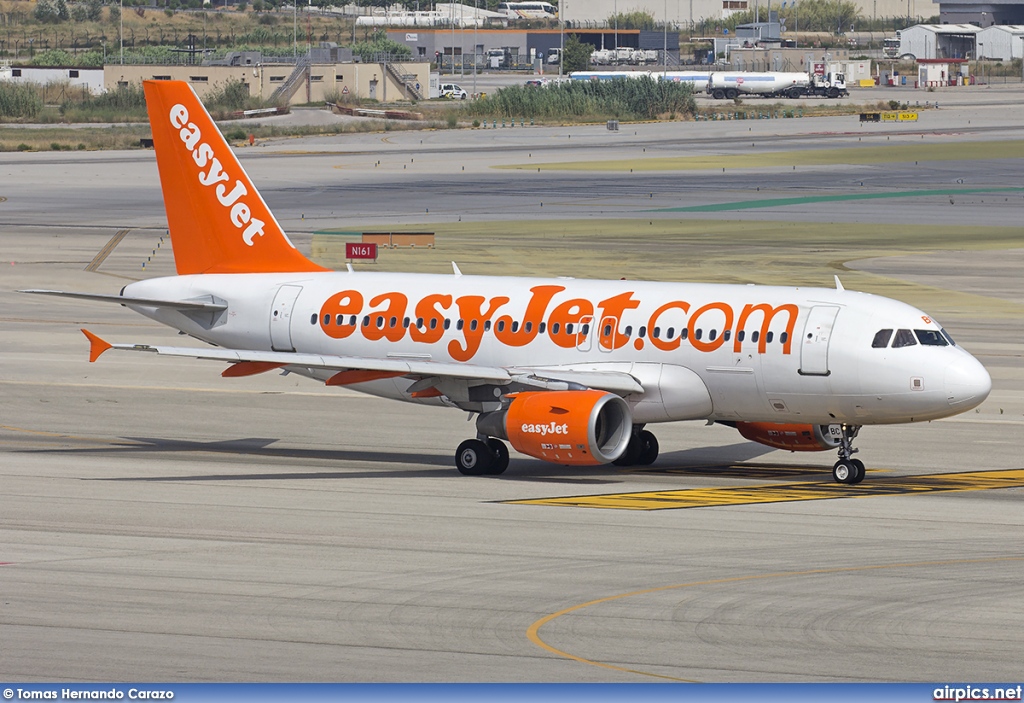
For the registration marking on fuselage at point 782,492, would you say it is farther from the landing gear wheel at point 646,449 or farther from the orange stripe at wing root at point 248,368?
the orange stripe at wing root at point 248,368

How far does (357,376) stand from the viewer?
3759 centimetres

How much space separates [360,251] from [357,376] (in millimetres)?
40068

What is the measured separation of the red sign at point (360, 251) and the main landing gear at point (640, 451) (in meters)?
39.0

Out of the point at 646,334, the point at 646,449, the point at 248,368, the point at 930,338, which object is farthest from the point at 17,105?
the point at 930,338

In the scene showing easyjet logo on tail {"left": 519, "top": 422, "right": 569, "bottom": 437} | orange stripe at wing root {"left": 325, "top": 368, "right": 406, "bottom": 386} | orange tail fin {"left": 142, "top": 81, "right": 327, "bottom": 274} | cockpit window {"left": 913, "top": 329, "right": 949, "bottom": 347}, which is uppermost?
orange tail fin {"left": 142, "top": 81, "right": 327, "bottom": 274}

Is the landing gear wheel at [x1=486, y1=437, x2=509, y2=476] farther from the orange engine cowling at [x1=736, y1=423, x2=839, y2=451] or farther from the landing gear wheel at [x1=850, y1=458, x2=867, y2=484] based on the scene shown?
the landing gear wheel at [x1=850, y1=458, x2=867, y2=484]

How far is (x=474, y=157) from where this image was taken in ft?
474

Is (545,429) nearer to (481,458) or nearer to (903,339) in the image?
(481,458)

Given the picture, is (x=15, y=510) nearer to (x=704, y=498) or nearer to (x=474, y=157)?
(x=704, y=498)

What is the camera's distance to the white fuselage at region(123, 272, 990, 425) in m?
34.6

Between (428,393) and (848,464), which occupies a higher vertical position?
(428,393)

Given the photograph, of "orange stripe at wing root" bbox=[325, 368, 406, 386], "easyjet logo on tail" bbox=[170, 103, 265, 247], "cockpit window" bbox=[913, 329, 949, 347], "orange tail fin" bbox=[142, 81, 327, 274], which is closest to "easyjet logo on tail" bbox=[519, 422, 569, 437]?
A: "orange stripe at wing root" bbox=[325, 368, 406, 386]

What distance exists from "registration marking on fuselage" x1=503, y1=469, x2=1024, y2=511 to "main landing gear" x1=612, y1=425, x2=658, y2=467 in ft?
11.0

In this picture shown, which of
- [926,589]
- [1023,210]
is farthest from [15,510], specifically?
[1023,210]
